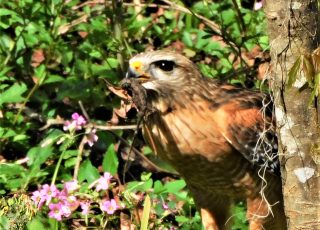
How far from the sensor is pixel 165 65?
533cm

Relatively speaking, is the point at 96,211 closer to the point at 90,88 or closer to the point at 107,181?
the point at 107,181

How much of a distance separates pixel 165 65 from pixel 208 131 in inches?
16.8

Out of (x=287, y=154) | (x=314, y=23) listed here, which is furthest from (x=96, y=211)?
(x=314, y=23)

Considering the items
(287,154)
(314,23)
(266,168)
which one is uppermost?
(314,23)

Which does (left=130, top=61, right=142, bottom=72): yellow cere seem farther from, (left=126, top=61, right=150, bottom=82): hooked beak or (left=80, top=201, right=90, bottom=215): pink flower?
(left=80, top=201, right=90, bottom=215): pink flower

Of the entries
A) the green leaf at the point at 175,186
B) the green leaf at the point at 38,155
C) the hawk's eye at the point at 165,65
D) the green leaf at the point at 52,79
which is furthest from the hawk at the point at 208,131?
the green leaf at the point at 52,79

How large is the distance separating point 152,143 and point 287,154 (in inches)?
44.5

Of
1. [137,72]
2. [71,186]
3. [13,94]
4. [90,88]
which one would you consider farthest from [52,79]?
[137,72]

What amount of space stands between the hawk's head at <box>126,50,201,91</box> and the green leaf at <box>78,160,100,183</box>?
116 centimetres

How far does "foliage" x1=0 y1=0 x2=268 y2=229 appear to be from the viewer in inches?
A: 244

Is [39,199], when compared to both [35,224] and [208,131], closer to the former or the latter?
[35,224]

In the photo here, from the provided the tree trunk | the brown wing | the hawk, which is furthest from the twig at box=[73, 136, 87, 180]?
the tree trunk

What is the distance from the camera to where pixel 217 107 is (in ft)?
18.0

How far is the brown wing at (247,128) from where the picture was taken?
17.6 feet
